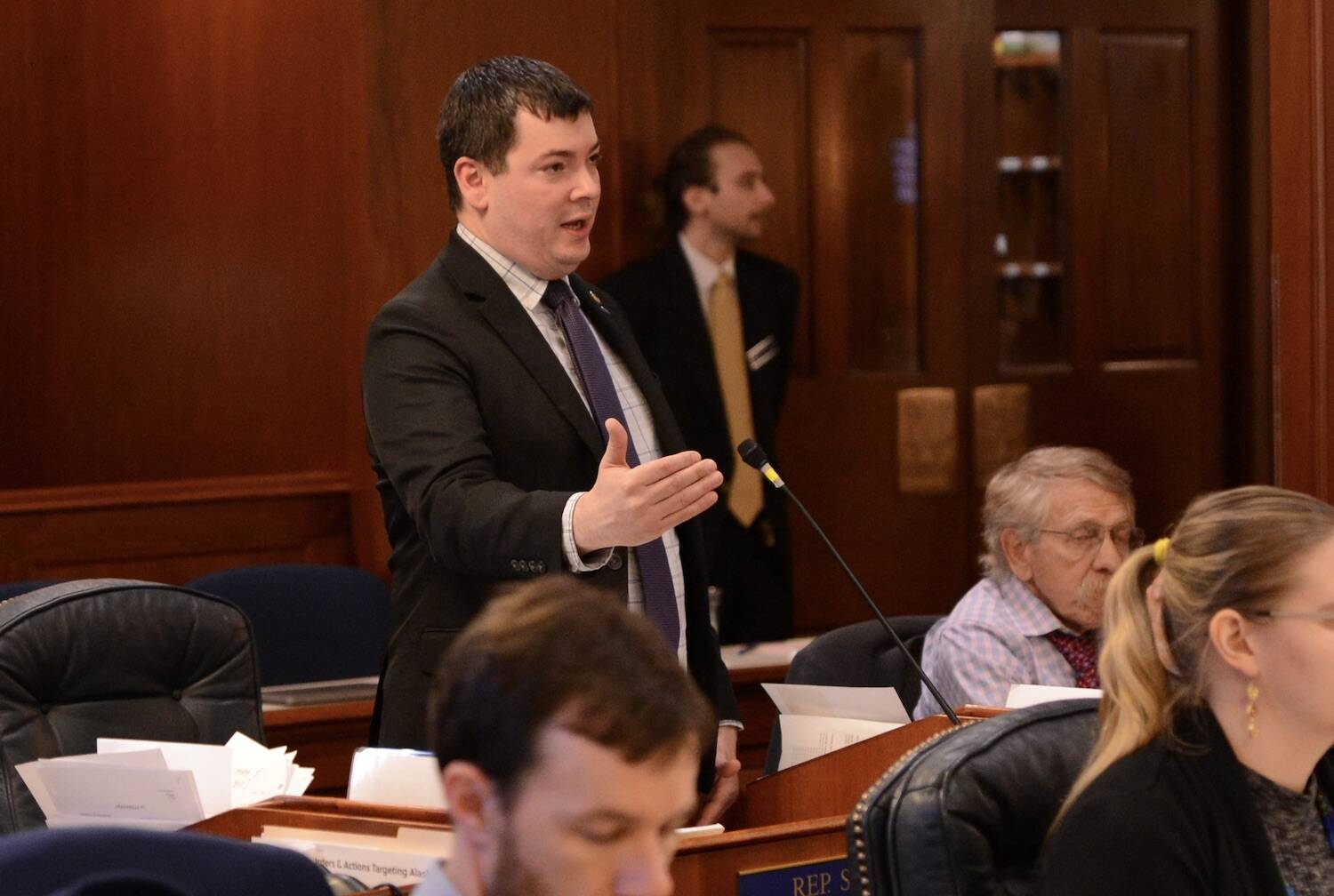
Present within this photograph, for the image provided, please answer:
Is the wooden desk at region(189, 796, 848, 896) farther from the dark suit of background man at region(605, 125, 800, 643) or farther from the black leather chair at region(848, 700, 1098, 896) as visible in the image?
the dark suit of background man at region(605, 125, 800, 643)

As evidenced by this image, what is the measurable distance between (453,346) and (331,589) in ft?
5.93

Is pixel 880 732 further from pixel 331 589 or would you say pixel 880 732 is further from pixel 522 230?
pixel 331 589

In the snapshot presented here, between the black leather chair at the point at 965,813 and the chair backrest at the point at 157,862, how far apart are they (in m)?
0.53

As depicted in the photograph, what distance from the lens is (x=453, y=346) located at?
2.25m

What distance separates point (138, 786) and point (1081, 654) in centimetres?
150

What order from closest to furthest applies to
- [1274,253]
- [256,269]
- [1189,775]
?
[1189,775] → [1274,253] → [256,269]

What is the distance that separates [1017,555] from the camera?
289 cm

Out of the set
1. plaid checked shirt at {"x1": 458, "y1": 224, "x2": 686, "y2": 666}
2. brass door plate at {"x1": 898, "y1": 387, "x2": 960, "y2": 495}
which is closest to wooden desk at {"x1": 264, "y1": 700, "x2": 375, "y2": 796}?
plaid checked shirt at {"x1": 458, "y1": 224, "x2": 686, "y2": 666}

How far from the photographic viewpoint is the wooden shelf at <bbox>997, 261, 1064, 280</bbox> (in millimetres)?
5824

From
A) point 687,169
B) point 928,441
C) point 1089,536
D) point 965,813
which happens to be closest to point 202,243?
point 687,169

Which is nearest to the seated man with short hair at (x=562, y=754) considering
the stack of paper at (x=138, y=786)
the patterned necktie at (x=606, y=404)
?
the stack of paper at (x=138, y=786)

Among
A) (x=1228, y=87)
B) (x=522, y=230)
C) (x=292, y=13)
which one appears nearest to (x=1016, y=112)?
(x=1228, y=87)

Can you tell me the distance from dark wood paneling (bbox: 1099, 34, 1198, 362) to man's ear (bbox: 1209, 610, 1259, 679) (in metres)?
4.15

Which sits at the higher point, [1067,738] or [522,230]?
[522,230]
